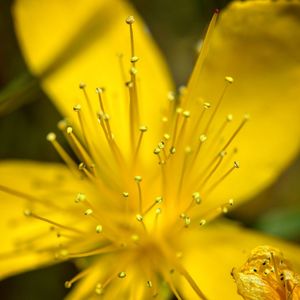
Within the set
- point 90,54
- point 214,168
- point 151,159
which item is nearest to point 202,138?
point 214,168

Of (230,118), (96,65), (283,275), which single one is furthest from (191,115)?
(283,275)

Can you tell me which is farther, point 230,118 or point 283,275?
point 230,118

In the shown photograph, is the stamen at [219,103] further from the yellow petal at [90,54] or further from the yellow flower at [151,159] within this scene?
the yellow petal at [90,54]

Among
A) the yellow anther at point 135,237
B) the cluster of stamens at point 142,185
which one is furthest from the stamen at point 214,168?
the yellow anther at point 135,237

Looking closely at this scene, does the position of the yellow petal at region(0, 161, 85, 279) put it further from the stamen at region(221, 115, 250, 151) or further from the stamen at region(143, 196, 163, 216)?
the stamen at region(221, 115, 250, 151)

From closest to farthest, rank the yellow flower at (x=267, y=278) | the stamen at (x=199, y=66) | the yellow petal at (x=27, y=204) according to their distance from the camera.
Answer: the yellow flower at (x=267, y=278) < the stamen at (x=199, y=66) < the yellow petal at (x=27, y=204)

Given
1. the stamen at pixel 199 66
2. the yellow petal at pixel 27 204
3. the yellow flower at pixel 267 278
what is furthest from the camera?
the yellow petal at pixel 27 204

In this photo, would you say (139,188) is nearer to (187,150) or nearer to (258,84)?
(187,150)

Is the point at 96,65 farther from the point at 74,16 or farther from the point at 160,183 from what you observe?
the point at 160,183
